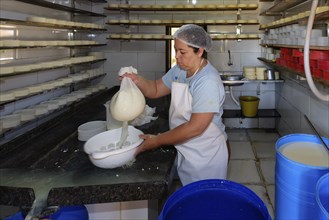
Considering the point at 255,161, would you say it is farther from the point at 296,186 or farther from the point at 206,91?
the point at 206,91

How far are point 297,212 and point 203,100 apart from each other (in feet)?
2.50

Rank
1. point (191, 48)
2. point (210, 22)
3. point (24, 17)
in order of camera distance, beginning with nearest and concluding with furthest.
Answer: point (191, 48) → point (24, 17) → point (210, 22)

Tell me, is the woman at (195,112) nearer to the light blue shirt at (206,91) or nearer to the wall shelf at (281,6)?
the light blue shirt at (206,91)

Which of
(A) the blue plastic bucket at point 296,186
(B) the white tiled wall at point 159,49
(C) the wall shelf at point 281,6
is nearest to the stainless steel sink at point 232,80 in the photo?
(B) the white tiled wall at point 159,49

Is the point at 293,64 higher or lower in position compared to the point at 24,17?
lower

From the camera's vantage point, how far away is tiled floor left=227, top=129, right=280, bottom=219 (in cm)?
254

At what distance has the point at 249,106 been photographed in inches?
155

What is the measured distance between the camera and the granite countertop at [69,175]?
1.06 metres

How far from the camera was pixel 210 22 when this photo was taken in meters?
3.56

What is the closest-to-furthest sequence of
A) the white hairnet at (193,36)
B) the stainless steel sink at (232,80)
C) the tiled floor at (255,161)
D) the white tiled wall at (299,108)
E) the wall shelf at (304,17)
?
the white hairnet at (193,36)
the wall shelf at (304,17)
the white tiled wall at (299,108)
the tiled floor at (255,161)
the stainless steel sink at (232,80)

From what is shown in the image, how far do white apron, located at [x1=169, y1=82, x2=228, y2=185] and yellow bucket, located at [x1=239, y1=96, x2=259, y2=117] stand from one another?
2377 millimetres

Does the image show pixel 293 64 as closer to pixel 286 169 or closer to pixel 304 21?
pixel 304 21

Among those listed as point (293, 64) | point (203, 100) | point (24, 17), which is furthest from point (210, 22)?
point (203, 100)

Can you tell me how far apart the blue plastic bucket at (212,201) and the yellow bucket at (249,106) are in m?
3.06
